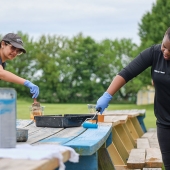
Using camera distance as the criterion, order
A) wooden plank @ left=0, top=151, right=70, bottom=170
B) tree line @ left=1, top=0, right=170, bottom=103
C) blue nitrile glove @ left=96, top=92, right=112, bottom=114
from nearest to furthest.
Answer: wooden plank @ left=0, top=151, right=70, bottom=170 < blue nitrile glove @ left=96, top=92, right=112, bottom=114 < tree line @ left=1, top=0, right=170, bottom=103

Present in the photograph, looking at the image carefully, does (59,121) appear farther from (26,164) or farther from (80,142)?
(26,164)

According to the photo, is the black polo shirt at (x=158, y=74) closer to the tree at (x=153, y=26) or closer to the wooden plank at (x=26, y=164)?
the wooden plank at (x=26, y=164)

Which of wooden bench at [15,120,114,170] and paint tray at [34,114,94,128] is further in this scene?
paint tray at [34,114,94,128]

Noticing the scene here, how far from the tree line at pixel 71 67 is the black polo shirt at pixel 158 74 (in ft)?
175

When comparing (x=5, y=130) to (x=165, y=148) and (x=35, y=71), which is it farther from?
(x=35, y=71)

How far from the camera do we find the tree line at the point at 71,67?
5934 cm

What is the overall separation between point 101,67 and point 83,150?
58.8 m

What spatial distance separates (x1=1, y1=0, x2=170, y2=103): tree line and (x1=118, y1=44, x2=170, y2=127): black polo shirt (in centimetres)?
5343

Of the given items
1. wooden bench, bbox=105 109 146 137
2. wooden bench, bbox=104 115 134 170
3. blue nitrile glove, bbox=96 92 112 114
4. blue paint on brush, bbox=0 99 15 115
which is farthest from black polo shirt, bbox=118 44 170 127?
wooden bench, bbox=105 109 146 137

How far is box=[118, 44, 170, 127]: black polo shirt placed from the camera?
11.9 ft

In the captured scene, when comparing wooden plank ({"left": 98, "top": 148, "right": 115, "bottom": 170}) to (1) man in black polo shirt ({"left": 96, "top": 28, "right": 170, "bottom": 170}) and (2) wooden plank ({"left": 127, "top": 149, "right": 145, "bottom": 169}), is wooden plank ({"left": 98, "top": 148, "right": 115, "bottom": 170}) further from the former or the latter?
(1) man in black polo shirt ({"left": 96, "top": 28, "right": 170, "bottom": 170})

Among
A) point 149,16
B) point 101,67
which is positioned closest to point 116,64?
point 101,67

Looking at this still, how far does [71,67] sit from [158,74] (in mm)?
56497

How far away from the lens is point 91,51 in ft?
198
